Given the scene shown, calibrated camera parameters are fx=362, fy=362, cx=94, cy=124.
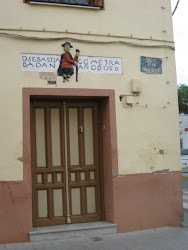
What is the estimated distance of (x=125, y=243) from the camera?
6.30 m

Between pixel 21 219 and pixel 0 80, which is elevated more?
pixel 0 80

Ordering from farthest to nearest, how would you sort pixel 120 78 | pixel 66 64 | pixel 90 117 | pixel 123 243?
pixel 90 117 < pixel 120 78 < pixel 66 64 < pixel 123 243

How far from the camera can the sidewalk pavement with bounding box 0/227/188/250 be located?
6043 millimetres

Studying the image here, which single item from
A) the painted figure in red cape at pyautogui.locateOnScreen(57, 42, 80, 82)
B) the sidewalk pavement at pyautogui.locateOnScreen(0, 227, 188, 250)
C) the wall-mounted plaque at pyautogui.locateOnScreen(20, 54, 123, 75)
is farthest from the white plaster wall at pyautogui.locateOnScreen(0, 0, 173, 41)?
the sidewalk pavement at pyautogui.locateOnScreen(0, 227, 188, 250)

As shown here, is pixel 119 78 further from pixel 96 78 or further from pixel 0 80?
pixel 0 80

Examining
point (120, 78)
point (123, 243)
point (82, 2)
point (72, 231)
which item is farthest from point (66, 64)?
point (123, 243)

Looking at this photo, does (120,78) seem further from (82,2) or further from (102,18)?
(82,2)

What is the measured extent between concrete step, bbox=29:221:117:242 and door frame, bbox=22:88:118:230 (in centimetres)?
22

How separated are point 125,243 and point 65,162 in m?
1.92

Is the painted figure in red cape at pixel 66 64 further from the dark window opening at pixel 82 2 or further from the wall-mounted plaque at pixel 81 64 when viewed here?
the dark window opening at pixel 82 2

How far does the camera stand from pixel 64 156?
23.4ft

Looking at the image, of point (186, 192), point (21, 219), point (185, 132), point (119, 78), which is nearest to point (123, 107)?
point (119, 78)

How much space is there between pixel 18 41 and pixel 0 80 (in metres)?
0.81

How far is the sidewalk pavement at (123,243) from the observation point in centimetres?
604
